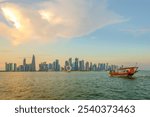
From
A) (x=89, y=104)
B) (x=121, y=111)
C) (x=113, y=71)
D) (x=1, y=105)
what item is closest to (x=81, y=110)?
(x=89, y=104)

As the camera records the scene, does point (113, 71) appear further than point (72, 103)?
Yes

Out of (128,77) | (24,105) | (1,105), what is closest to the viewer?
(24,105)

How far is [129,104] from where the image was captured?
1661 centimetres

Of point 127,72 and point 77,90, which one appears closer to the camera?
point 77,90

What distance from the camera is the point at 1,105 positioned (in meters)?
16.8

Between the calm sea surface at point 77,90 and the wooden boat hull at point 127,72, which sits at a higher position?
the wooden boat hull at point 127,72

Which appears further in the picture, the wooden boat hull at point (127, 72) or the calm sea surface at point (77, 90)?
the wooden boat hull at point (127, 72)

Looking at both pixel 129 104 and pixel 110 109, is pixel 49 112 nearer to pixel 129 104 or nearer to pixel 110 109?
pixel 110 109

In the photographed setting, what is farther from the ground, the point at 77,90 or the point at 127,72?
the point at 127,72

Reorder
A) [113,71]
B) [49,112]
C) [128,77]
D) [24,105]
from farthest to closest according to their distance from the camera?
[113,71] → [128,77] → [24,105] → [49,112]

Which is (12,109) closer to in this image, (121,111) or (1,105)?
(1,105)

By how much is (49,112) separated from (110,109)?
3180mm

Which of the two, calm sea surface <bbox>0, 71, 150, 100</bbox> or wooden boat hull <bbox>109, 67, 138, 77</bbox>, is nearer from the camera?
calm sea surface <bbox>0, 71, 150, 100</bbox>

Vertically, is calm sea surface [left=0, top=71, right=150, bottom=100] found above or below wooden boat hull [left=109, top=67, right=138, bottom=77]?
below
